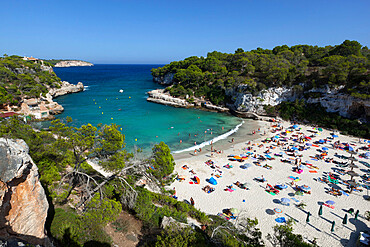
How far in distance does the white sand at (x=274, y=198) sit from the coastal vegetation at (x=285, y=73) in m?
18.2

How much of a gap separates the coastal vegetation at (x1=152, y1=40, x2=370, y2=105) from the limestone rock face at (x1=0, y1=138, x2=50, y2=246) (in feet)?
142

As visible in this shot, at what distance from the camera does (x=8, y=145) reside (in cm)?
574

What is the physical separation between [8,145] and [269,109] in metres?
44.8

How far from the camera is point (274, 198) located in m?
17.4

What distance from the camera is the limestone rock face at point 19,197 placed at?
5.54 meters

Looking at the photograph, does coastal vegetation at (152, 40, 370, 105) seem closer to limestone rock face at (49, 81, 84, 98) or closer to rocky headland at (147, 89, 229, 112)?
rocky headland at (147, 89, 229, 112)

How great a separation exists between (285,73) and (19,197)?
157 ft

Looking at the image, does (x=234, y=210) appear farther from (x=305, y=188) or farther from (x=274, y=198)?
(x=305, y=188)

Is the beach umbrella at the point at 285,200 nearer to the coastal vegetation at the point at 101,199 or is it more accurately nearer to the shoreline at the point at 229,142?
the coastal vegetation at the point at 101,199

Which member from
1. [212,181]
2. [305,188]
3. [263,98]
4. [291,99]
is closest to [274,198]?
[305,188]

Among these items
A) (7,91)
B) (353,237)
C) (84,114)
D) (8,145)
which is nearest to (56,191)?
(8,145)

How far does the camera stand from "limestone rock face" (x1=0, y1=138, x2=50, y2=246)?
5.54m

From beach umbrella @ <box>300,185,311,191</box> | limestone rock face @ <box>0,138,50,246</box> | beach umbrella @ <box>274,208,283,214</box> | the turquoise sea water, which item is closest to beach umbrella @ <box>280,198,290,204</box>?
beach umbrella @ <box>274,208,283,214</box>

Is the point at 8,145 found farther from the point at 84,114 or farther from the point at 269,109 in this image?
the point at 269,109
